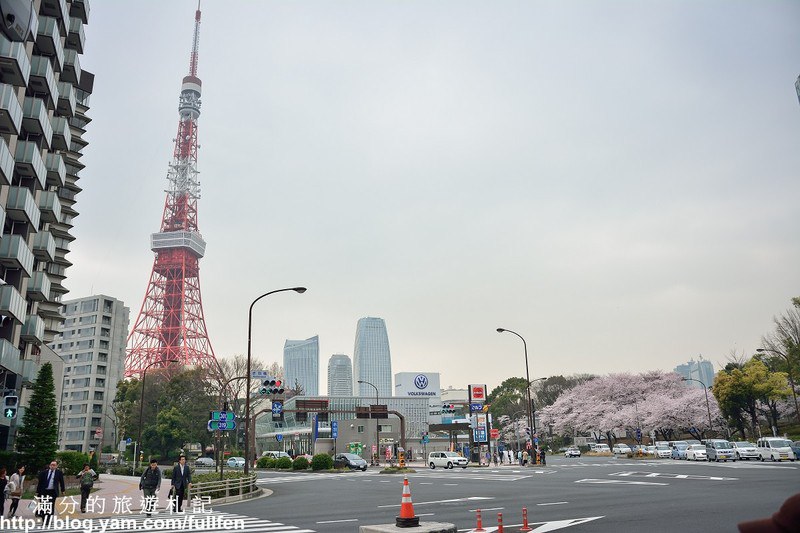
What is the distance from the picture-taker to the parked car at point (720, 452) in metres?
46.1

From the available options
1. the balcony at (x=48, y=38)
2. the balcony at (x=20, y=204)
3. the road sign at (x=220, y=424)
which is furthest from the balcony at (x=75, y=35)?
the road sign at (x=220, y=424)

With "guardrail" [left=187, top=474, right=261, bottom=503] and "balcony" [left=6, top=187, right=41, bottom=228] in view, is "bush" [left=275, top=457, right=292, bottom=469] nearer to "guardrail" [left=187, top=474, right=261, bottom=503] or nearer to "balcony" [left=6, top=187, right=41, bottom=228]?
"guardrail" [left=187, top=474, right=261, bottom=503]

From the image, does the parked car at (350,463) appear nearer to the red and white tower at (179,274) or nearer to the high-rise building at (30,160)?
the high-rise building at (30,160)

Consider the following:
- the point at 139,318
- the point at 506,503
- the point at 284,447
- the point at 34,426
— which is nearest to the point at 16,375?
the point at 34,426

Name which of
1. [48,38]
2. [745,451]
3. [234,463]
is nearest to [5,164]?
[48,38]

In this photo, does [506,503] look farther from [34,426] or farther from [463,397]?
[463,397]

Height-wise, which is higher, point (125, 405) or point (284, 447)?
point (125, 405)

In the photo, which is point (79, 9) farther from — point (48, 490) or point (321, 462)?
point (48, 490)

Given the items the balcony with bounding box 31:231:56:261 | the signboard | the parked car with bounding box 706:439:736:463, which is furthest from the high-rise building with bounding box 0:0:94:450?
the parked car with bounding box 706:439:736:463

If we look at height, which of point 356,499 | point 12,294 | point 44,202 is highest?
point 44,202

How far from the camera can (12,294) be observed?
35000 mm

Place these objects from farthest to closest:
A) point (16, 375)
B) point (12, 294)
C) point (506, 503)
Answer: point (16, 375), point (12, 294), point (506, 503)

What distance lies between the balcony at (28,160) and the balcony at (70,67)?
35.3 feet

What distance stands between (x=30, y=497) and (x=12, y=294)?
1191cm
